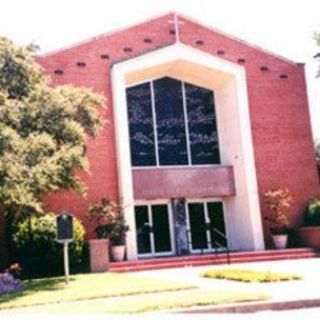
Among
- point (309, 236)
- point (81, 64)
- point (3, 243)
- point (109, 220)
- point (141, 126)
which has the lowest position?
point (309, 236)

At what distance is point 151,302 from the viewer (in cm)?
1090

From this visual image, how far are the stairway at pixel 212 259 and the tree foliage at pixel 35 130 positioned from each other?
3911 mm

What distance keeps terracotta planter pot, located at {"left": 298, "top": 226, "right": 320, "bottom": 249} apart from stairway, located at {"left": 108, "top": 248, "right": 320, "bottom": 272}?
86cm

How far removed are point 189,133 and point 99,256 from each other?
8210mm

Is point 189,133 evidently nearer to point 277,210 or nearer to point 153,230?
point 153,230

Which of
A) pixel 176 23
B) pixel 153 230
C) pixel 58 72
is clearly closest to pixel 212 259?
pixel 153 230

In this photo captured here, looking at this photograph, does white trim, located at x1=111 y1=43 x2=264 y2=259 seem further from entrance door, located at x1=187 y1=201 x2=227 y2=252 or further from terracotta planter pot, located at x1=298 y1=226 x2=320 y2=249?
terracotta planter pot, located at x1=298 y1=226 x2=320 y2=249

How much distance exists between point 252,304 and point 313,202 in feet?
52.8

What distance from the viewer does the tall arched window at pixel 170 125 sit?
25406 mm

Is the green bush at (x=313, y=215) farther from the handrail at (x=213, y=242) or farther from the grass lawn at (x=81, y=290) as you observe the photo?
the grass lawn at (x=81, y=290)

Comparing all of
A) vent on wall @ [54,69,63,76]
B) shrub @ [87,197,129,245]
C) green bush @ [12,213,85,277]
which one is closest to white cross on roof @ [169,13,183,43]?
vent on wall @ [54,69,63,76]

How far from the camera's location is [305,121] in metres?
26.9

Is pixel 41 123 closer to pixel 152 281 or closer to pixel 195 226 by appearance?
pixel 152 281

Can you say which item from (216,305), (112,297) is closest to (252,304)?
(216,305)
